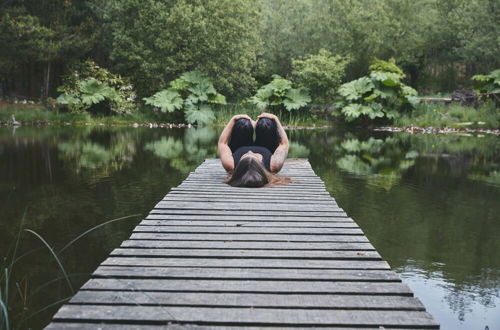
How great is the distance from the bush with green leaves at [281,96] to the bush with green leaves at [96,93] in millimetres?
5644

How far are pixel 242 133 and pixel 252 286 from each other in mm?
4263

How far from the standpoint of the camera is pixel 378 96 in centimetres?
2100

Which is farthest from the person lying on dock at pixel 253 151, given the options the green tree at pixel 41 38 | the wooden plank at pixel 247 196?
the green tree at pixel 41 38

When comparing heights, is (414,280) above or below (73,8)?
below

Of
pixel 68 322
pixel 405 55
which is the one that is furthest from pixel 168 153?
pixel 405 55

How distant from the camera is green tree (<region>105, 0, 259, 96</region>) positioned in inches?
875

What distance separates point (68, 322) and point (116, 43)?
72.6 feet

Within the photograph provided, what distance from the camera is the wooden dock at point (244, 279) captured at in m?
2.43

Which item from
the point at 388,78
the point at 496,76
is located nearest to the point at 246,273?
the point at 388,78

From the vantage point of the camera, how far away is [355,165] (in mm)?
10938

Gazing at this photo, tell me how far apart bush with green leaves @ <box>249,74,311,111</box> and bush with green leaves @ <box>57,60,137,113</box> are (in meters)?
5.64

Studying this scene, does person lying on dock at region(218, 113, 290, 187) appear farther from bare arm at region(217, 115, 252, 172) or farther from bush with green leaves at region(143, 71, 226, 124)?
bush with green leaves at region(143, 71, 226, 124)

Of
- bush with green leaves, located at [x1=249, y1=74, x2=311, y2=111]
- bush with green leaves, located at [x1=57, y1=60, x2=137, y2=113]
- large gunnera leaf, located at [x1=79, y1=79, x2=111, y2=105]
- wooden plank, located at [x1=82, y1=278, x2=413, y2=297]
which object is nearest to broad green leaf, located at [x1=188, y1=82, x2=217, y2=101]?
bush with green leaves, located at [x1=249, y1=74, x2=311, y2=111]

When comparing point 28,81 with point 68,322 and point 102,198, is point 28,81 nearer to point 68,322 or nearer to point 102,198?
point 102,198
